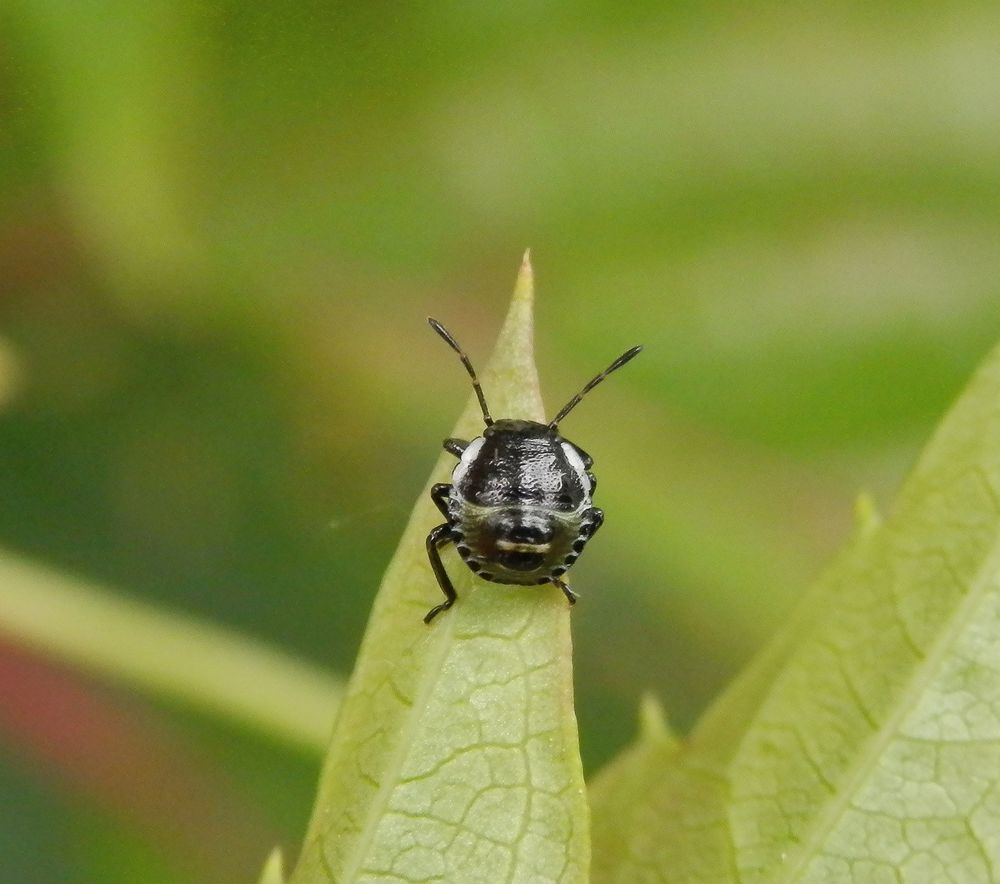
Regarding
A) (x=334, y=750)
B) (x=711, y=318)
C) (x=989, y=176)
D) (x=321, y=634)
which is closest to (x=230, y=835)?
(x=321, y=634)

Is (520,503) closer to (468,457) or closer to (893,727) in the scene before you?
(468,457)

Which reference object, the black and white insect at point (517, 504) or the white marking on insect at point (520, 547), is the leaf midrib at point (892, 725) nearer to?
the black and white insect at point (517, 504)

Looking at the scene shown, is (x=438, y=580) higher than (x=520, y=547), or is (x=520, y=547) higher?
(x=438, y=580)

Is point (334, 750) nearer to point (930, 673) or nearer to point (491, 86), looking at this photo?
point (930, 673)

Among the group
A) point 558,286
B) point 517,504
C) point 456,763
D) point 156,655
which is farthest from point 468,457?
point 558,286

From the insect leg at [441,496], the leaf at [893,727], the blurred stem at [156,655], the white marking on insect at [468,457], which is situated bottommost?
the blurred stem at [156,655]

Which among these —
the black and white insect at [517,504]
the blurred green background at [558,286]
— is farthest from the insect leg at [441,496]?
the blurred green background at [558,286]
